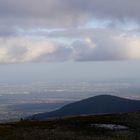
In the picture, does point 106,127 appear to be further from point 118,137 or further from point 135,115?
point 135,115

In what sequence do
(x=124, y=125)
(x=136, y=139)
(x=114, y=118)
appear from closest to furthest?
(x=136, y=139) → (x=124, y=125) → (x=114, y=118)

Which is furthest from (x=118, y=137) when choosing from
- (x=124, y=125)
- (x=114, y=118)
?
(x=114, y=118)

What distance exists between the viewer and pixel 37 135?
5584 centimetres

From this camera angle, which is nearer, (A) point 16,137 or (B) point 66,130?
(A) point 16,137

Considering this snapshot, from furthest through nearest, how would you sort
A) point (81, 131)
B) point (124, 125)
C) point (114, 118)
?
point (114, 118) < point (124, 125) < point (81, 131)

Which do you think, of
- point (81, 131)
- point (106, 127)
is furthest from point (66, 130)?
point (106, 127)

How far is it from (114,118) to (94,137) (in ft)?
67.0

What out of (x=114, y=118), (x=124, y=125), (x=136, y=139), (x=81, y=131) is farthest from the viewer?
(x=114, y=118)

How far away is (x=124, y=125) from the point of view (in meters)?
67.4

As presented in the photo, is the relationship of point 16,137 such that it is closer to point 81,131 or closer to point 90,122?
point 81,131

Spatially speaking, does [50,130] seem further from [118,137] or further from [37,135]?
[118,137]

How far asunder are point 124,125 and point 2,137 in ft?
68.1

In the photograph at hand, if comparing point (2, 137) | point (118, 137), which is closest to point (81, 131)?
point (118, 137)

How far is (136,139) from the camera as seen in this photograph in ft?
176
